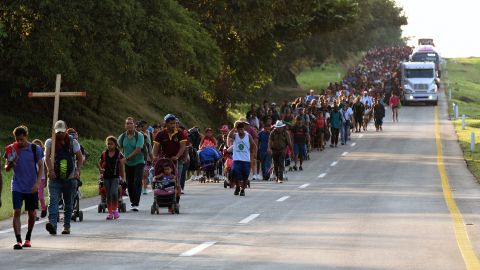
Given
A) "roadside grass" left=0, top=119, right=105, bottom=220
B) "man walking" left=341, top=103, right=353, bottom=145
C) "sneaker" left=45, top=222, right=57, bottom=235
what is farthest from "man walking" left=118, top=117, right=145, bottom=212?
"man walking" left=341, top=103, right=353, bottom=145

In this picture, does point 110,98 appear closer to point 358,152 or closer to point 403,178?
point 358,152

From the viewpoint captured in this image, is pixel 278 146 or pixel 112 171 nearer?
pixel 112 171

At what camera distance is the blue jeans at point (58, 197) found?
1802 centimetres

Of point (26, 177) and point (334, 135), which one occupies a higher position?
point (334, 135)

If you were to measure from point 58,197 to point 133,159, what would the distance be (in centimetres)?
457

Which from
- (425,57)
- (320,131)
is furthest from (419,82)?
(320,131)

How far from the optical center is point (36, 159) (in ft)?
55.0

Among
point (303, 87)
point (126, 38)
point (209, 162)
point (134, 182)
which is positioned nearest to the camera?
point (134, 182)

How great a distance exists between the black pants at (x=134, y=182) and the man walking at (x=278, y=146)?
8726mm

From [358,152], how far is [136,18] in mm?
10385

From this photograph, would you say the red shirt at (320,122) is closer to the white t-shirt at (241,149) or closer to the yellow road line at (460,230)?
the yellow road line at (460,230)

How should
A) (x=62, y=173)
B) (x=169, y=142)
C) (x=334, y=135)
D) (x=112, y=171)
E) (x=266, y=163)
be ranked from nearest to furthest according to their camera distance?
(x=62, y=173) < (x=112, y=171) < (x=169, y=142) < (x=266, y=163) < (x=334, y=135)

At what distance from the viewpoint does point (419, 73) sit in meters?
80.0

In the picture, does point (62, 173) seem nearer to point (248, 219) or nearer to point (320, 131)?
point (248, 219)
